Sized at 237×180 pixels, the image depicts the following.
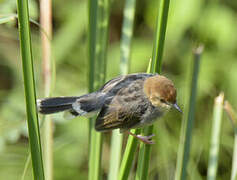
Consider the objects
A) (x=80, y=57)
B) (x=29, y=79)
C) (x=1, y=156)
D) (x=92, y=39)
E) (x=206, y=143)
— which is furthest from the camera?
(x=80, y=57)

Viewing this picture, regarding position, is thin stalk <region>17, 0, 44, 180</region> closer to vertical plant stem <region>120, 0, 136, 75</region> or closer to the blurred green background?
vertical plant stem <region>120, 0, 136, 75</region>

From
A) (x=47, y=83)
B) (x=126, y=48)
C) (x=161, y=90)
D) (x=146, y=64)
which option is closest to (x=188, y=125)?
(x=161, y=90)

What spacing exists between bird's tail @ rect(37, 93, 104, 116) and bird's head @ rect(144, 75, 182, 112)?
32 centimetres

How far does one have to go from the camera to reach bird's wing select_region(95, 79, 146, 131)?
2373 mm

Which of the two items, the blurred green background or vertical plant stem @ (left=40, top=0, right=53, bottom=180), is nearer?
vertical plant stem @ (left=40, top=0, right=53, bottom=180)

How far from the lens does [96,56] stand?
2.35m

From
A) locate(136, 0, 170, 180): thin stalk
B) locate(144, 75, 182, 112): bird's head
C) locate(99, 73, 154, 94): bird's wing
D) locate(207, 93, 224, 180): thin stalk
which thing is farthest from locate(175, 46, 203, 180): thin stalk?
locate(99, 73, 154, 94): bird's wing

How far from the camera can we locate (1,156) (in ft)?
12.3

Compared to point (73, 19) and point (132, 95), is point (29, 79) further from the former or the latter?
point (73, 19)

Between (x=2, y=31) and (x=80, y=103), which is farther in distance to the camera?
(x=2, y=31)

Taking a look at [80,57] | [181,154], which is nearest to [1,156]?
[80,57]

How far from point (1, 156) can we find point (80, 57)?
170 cm

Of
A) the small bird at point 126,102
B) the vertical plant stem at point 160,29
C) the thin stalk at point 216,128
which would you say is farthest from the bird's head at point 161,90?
the vertical plant stem at point 160,29

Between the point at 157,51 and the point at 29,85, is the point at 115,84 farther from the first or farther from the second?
the point at 29,85
